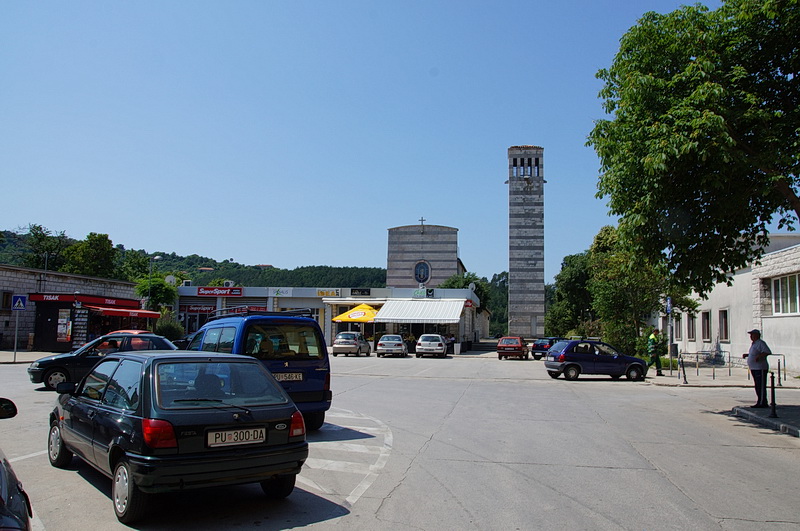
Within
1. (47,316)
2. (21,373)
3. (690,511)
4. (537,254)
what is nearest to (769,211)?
(690,511)

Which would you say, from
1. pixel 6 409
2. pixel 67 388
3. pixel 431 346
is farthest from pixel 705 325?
pixel 6 409

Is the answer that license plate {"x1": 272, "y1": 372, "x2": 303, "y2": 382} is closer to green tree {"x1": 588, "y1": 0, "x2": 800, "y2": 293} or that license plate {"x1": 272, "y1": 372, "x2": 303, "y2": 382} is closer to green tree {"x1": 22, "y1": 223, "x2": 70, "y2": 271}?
green tree {"x1": 588, "y1": 0, "x2": 800, "y2": 293}

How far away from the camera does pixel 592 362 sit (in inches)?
898

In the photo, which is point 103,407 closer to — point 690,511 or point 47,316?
point 690,511

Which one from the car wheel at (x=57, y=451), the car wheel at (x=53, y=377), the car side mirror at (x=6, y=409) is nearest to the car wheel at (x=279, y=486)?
the car side mirror at (x=6, y=409)

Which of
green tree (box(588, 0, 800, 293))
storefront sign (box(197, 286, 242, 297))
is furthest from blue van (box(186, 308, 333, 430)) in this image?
storefront sign (box(197, 286, 242, 297))

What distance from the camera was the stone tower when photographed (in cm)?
6931

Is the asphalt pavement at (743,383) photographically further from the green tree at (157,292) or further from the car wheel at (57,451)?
the green tree at (157,292)

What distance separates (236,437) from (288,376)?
169 inches

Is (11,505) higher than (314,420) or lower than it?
higher

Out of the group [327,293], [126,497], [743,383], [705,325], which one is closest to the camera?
[126,497]

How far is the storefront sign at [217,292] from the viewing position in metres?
52.1

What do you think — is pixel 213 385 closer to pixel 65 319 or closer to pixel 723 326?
pixel 65 319

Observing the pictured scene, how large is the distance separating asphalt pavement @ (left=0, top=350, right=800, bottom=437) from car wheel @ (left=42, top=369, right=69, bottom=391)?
41.2 ft
